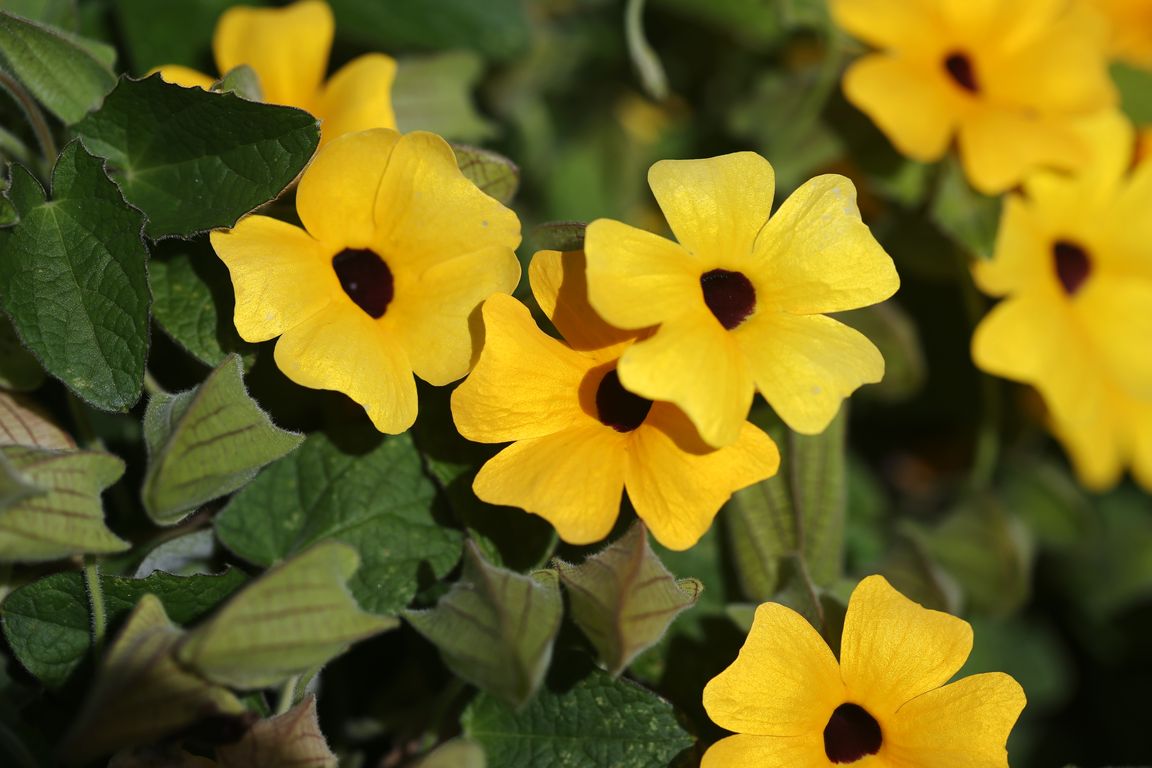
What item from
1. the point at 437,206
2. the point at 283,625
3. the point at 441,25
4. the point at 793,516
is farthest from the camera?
the point at 441,25

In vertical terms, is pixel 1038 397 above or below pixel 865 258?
below

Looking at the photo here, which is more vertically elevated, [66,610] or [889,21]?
[889,21]

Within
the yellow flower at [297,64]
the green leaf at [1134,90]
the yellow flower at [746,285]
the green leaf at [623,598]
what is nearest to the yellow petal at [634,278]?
the yellow flower at [746,285]

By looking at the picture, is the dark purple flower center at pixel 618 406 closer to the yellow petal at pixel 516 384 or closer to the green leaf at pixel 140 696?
the yellow petal at pixel 516 384

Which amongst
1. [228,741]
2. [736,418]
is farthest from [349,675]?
[736,418]

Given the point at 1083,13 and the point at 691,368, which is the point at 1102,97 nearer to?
the point at 1083,13

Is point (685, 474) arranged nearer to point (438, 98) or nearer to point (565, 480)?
point (565, 480)

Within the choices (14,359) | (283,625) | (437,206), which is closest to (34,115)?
(14,359)
